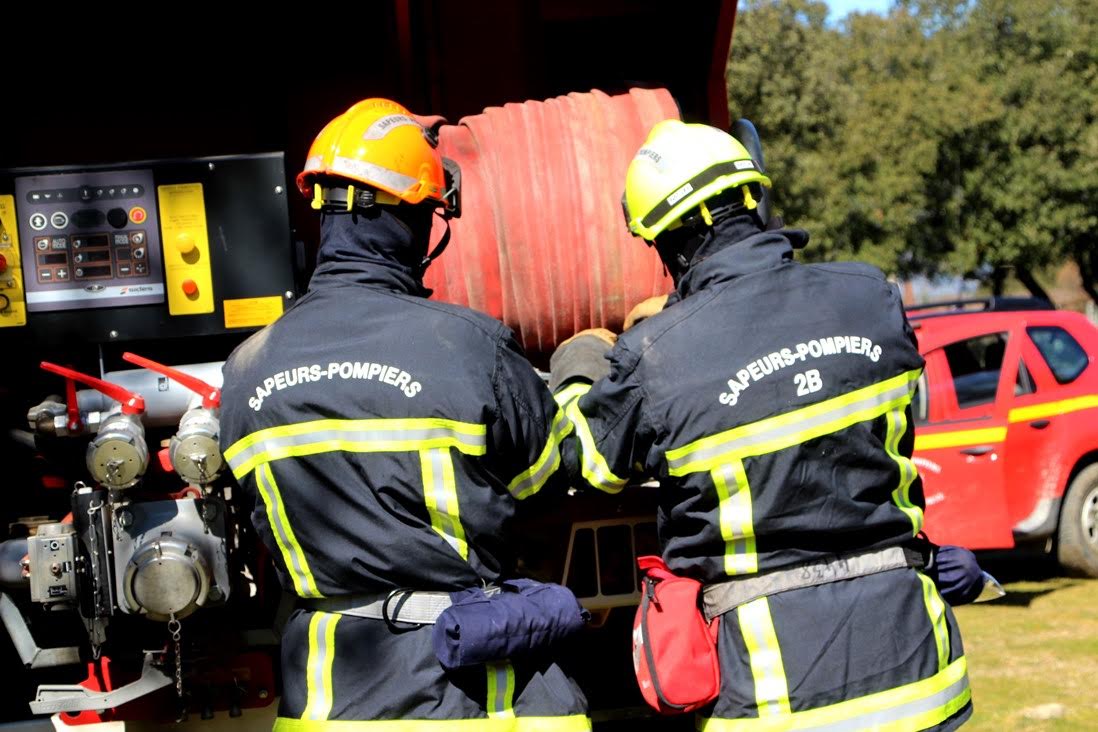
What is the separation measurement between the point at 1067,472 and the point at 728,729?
6.15 metres

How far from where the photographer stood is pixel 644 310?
3.64m

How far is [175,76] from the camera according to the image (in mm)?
4633

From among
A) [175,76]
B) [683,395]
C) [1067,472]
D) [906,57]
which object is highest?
[906,57]

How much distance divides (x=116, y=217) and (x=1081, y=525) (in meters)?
6.77

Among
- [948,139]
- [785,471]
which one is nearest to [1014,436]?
[785,471]

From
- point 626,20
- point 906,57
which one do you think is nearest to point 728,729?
point 626,20

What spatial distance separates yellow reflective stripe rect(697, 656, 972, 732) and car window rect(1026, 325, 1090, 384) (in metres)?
6.12

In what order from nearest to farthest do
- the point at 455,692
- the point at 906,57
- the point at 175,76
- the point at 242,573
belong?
the point at 455,692 → the point at 242,573 → the point at 175,76 → the point at 906,57

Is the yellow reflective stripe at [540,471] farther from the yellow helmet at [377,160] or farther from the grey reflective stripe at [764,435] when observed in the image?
the yellow helmet at [377,160]

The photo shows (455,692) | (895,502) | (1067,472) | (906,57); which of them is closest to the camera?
(455,692)

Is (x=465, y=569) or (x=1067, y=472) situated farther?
(x=1067, y=472)

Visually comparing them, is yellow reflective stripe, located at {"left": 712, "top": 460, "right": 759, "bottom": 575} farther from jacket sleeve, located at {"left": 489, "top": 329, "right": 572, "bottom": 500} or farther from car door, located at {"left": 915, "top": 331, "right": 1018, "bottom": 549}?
car door, located at {"left": 915, "top": 331, "right": 1018, "bottom": 549}

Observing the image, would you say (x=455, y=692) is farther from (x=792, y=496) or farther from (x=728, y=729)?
(x=792, y=496)

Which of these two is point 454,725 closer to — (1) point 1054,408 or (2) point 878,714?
(2) point 878,714
